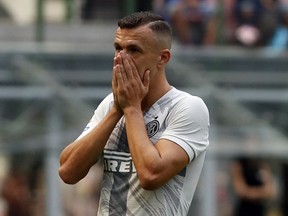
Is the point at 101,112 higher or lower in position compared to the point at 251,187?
higher

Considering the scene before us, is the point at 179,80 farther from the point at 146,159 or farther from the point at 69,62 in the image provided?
the point at 146,159

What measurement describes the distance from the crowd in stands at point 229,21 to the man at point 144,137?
32.5 feet

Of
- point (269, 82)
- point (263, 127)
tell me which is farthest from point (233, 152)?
point (269, 82)

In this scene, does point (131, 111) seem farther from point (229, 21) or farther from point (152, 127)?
point (229, 21)

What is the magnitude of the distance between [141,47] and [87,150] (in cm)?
51

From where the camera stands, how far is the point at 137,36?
5801 mm

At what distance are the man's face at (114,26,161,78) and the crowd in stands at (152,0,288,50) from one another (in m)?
9.96

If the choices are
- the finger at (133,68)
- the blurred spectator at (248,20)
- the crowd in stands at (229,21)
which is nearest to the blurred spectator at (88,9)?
the crowd in stands at (229,21)

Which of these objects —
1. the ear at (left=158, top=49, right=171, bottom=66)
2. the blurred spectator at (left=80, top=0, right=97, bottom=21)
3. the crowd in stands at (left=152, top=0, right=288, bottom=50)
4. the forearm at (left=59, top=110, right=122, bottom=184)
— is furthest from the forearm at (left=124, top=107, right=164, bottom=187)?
the blurred spectator at (left=80, top=0, right=97, bottom=21)

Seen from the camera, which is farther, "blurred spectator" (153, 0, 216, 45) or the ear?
"blurred spectator" (153, 0, 216, 45)

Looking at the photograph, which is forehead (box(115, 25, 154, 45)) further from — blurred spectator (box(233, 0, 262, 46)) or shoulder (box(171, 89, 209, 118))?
blurred spectator (box(233, 0, 262, 46))

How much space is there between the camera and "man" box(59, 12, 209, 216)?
226 inches

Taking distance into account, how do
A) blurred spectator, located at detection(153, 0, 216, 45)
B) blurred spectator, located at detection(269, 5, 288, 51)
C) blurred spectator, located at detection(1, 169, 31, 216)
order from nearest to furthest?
blurred spectator, located at detection(1, 169, 31, 216), blurred spectator, located at detection(153, 0, 216, 45), blurred spectator, located at detection(269, 5, 288, 51)

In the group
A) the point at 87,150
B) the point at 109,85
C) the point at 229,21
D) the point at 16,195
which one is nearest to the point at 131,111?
the point at 87,150
